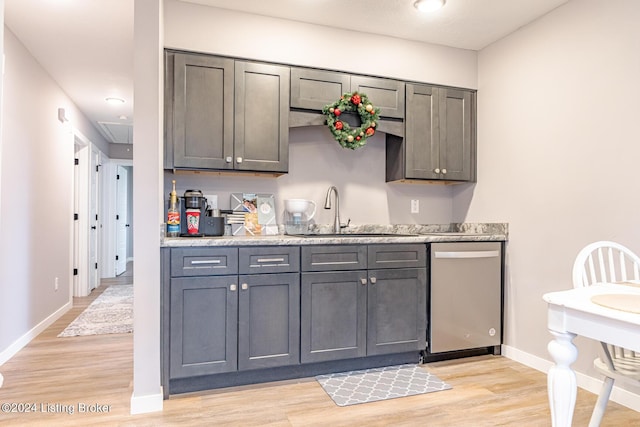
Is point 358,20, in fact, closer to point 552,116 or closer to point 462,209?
point 552,116

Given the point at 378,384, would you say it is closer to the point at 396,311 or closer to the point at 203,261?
the point at 396,311

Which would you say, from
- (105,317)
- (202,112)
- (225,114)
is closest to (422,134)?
(225,114)

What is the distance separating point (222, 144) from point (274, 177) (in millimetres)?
538

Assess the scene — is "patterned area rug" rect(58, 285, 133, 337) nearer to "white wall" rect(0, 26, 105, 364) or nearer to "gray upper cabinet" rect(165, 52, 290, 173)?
"white wall" rect(0, 26, 105, 364)

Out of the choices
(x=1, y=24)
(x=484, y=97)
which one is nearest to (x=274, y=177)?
(x=484, y=97)

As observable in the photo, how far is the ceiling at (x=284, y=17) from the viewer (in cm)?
278

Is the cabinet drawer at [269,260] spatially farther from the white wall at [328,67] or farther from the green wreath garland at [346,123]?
the green wreath garland at [346,123]

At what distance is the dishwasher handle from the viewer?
9.59 ft

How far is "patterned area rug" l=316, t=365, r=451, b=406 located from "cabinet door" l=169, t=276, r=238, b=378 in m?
0.64

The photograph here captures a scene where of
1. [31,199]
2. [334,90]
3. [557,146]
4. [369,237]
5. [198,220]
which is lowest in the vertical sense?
[369,237]

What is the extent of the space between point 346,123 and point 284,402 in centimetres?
188

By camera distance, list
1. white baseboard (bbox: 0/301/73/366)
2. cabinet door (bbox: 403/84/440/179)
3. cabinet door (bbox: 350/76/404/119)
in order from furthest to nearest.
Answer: cabinet door (bbox: 403/84/440/179) < cabinet door (bbox: 350/76/404/119) < white baseboard (bbox: 0/301/73/366)

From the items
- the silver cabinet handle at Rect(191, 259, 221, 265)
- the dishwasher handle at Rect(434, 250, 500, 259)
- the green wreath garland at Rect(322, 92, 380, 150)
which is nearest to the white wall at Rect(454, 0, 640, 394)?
the dishwasher handle at Rect(434, 250, 500, 259)

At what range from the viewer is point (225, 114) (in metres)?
2.76
